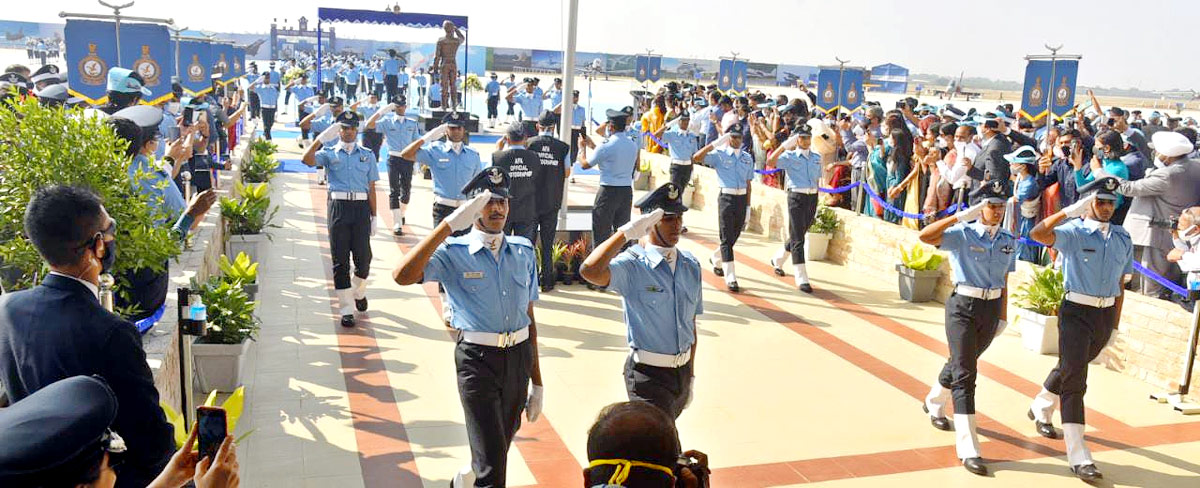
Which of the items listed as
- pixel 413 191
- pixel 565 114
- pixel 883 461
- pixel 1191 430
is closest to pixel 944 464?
pixel 883 461

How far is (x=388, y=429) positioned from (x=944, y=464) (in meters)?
3.72

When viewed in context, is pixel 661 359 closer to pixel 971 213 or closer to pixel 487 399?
pixel 487 399

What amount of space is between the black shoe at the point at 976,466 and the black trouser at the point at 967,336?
304 millimetres

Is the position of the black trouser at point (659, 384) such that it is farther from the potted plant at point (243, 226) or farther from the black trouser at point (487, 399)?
the potted plant at point (243, 226)

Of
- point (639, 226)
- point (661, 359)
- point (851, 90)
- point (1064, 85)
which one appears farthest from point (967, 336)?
point (851, 90)

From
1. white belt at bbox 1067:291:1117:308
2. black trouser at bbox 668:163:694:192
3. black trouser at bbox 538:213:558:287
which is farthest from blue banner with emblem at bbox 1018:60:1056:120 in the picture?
white belt at bbox 1067:291:1117:308

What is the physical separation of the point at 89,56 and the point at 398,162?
15.9ft

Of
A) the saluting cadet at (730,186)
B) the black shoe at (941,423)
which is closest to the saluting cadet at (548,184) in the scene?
the saluting cadet at (730,186)

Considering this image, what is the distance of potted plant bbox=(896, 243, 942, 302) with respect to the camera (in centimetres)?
1077

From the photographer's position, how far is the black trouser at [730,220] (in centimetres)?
1108

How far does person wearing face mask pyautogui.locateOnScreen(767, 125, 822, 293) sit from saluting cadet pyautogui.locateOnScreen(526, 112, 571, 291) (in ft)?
7.80

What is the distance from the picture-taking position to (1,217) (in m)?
4.43

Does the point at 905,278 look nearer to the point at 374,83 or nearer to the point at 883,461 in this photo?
the point at 883,461

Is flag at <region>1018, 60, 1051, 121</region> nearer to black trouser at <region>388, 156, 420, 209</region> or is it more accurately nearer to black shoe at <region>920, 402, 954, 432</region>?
black shoe at <region>920, 402, 954, 432</region>
